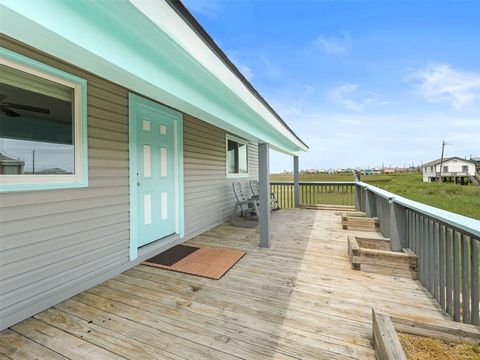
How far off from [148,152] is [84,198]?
1.11 metres

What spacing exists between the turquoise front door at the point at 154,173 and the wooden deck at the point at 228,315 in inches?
27.5

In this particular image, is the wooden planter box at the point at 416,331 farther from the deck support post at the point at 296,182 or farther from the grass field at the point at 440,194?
the grass field at the point at 440,194

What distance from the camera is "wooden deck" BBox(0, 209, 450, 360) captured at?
1.51 meters

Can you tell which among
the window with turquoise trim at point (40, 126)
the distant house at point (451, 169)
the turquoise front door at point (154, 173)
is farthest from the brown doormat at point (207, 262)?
the distant house at point (451, 169)

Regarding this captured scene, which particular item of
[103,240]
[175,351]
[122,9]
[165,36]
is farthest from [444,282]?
[103,240]

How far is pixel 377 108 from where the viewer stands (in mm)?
14266

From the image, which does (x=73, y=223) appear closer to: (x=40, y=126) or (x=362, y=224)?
(x=40, y=126)

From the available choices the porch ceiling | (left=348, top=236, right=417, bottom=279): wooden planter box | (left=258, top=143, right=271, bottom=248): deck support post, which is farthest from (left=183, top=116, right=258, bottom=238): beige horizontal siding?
(left=348, top=236, right=417, bottom=279): wooden planter box

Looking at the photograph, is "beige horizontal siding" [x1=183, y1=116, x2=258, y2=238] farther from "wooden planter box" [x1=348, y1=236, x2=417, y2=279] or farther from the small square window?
"wooden planter box" [x1=348, y1=236, x2=417, y2=279]

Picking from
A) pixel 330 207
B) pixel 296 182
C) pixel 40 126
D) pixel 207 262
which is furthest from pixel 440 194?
pixel 40 126

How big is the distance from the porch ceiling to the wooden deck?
1704 mm

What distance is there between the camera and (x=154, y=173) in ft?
10.8

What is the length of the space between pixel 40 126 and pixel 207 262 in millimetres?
2235

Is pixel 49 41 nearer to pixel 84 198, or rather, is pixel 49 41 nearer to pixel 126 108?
pixel 84 198
